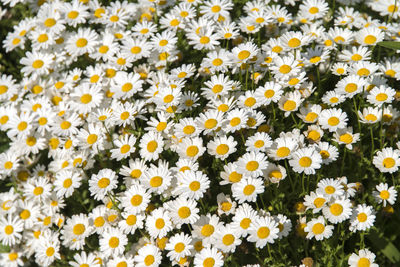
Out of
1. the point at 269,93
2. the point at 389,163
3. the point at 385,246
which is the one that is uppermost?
the point at 269,93

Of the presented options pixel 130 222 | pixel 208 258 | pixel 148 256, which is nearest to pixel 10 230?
pixel 130 222

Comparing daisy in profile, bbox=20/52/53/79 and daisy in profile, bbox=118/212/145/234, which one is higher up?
daisy in profile, bbox=20/52/53/79

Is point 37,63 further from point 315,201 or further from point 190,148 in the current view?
point 315,201

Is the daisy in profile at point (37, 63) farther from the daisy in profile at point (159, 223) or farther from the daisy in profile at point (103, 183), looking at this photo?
the daisy in profile at point (159, 223)

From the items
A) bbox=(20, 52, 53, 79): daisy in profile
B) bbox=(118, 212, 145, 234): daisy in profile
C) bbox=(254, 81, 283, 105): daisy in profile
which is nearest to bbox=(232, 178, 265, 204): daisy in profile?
bbox=(254, 81, 283, 105): daisy in profile

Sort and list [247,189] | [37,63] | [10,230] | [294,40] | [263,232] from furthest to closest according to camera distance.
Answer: [37,63] → [10,230] → [294,40] → [247,189] → [263,232]

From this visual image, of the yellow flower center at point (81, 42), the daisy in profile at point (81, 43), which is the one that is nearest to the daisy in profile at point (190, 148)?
the daisy in profile at point (81, 43)

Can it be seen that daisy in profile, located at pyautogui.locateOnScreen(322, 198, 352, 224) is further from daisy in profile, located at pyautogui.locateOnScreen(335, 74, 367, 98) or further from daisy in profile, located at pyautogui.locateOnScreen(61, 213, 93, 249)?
daisy in profile, located at pyautogui.locateOnScreen(61, 213, 93, 249)
